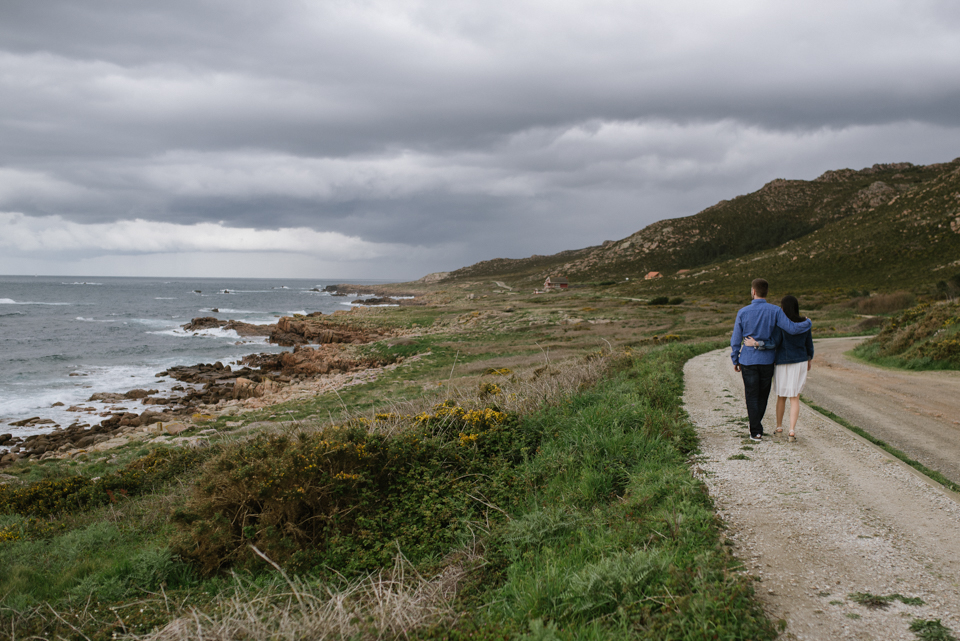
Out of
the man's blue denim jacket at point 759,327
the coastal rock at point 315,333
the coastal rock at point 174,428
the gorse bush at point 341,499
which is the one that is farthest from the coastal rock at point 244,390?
the man's blue denim jacket at point 759,327

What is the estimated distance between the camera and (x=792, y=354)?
7.25 meters

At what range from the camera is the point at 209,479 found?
236 inches

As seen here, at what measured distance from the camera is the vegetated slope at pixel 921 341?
14.1 meters

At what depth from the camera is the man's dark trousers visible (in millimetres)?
7293

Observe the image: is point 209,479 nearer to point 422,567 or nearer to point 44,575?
point 44,575

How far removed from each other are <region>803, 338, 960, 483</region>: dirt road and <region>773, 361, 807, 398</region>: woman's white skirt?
1581 millimetres

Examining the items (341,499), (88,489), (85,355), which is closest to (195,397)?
(88,489)

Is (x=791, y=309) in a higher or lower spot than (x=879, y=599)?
higher

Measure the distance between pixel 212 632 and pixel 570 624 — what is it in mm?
2541

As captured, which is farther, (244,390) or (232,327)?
(232,327)

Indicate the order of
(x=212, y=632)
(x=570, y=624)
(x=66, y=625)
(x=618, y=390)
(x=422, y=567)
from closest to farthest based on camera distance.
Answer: (x=570, y=624)
(x=212, y=632)
(x=66, y=625)
(x=422, y=567)
(x=618, y=390)

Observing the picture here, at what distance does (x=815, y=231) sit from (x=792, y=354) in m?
84.8

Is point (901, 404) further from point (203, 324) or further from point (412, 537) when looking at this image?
point (203, 324)

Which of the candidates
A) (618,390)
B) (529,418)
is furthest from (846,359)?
(529,418)
